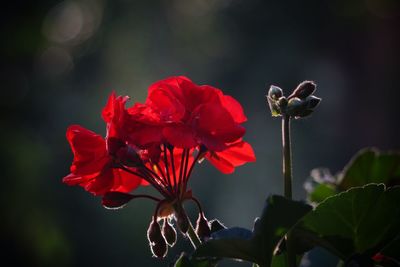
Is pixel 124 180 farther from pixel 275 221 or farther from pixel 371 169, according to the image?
pixel 371 169

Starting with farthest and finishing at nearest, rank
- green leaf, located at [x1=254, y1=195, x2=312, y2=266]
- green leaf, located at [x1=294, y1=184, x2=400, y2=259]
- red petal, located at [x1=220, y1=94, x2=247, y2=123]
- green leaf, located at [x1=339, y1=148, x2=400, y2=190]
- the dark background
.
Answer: the dark background < green leaf, located at [x1=339, y1=148, x2=400, y2=190] < red petal, located at [x1=220, y1=94, x2=247, y2=123] < green leaf, located at [x1=294, y1=184, x2=400, y2=259] < green leaf, located at [x1=254, y1=195, x2=312, y2=266]

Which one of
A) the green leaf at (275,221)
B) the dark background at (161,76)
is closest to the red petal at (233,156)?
the green leaf at (275,221)

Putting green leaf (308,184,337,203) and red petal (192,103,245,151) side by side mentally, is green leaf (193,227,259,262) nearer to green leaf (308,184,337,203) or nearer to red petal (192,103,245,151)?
red petal (192,103,245,151)

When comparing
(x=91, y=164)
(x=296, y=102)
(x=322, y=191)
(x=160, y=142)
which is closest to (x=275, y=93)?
(x=296, y=102)

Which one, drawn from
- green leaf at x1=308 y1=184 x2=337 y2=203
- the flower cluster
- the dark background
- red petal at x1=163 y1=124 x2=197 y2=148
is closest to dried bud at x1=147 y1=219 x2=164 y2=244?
the flower cluster

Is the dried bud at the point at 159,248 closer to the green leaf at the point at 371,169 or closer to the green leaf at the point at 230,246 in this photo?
the green leaf at the point at 230,246

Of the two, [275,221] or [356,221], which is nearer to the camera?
[275,221]
